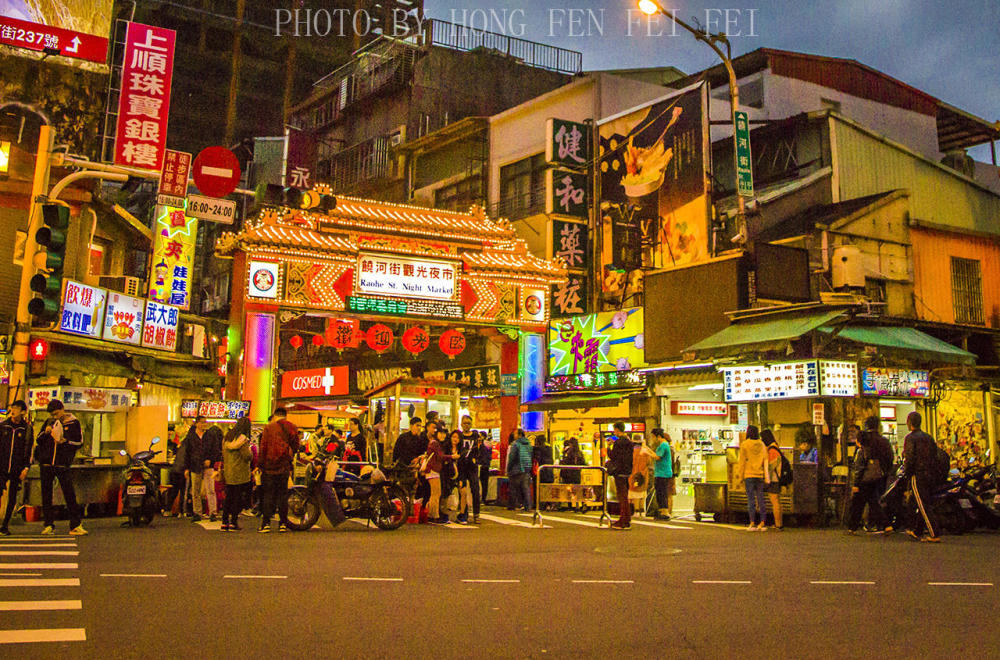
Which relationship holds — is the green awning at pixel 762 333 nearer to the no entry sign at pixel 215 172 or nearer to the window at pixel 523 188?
the no entry sign at pixel 215 172

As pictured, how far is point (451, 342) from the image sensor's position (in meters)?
29.8

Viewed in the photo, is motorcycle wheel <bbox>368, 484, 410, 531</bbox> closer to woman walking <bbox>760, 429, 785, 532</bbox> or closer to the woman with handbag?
woman walking <bbox>760, 429, 785, 532</bbox>

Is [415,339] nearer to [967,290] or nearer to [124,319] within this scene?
[124,319]

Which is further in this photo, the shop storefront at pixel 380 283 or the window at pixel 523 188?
the window at pixel 523 188

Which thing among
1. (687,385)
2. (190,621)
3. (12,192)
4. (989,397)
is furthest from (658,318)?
(190,621)

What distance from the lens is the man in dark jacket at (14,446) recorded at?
12.8m

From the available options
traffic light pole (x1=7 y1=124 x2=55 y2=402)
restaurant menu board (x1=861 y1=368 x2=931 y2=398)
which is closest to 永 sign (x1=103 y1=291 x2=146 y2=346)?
traffic light pole (x1=7 y1=124 x2=55 y2=402)

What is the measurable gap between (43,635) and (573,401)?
21.0 meters

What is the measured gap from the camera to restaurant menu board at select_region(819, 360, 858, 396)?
1825cm

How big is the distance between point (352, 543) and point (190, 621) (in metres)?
5.94

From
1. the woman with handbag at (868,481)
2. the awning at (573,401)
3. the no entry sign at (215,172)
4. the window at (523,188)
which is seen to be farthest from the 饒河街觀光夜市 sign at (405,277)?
the woman with handbag at (868,481)

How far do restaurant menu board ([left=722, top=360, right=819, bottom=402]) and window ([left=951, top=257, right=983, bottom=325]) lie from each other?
23.7ft

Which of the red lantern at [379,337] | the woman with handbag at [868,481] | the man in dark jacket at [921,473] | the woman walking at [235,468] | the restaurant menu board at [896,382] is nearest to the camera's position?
the man in dark jacket at [921,473]

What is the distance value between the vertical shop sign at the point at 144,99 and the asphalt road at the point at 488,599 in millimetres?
16110
